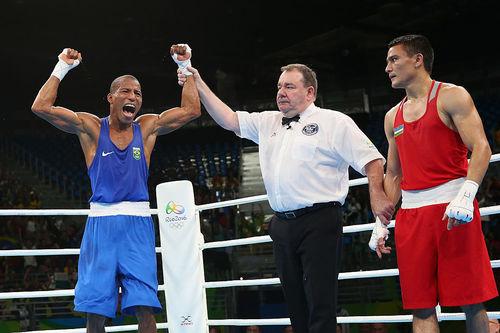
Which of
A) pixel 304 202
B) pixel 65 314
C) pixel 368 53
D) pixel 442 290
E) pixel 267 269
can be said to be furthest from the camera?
pixel 368 53

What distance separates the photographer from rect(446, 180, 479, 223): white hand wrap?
99.7 inches

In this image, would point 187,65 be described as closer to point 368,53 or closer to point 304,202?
point 304,202

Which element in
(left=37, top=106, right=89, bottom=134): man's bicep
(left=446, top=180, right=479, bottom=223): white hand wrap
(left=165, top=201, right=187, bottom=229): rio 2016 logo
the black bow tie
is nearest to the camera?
(left=446, top=180, right=479, bottom=223): white hand wrap

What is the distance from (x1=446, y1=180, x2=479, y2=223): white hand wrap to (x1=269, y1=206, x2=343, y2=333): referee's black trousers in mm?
556

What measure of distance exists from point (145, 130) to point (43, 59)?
42.8ft

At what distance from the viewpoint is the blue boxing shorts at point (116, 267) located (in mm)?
3410

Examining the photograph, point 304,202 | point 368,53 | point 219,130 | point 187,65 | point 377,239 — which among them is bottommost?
point 377,239

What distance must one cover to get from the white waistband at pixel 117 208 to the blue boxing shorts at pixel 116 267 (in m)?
0.02

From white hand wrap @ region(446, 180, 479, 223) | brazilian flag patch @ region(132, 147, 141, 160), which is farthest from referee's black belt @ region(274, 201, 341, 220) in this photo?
brazilian flag patch @ region(132, 147, 141, 160)

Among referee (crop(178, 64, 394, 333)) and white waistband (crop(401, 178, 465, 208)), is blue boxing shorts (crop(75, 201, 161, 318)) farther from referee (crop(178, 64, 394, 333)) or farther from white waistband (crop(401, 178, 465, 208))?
white waistband (crop(401, 178, 465, 208))

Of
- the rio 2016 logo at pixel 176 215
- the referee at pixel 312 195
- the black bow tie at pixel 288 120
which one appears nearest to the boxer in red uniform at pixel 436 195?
the referee at pixel 312 195

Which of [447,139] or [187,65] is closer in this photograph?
[447,139]

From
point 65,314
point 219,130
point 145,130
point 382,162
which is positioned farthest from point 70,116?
point 219,130

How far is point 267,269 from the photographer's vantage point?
1077 centimetres
